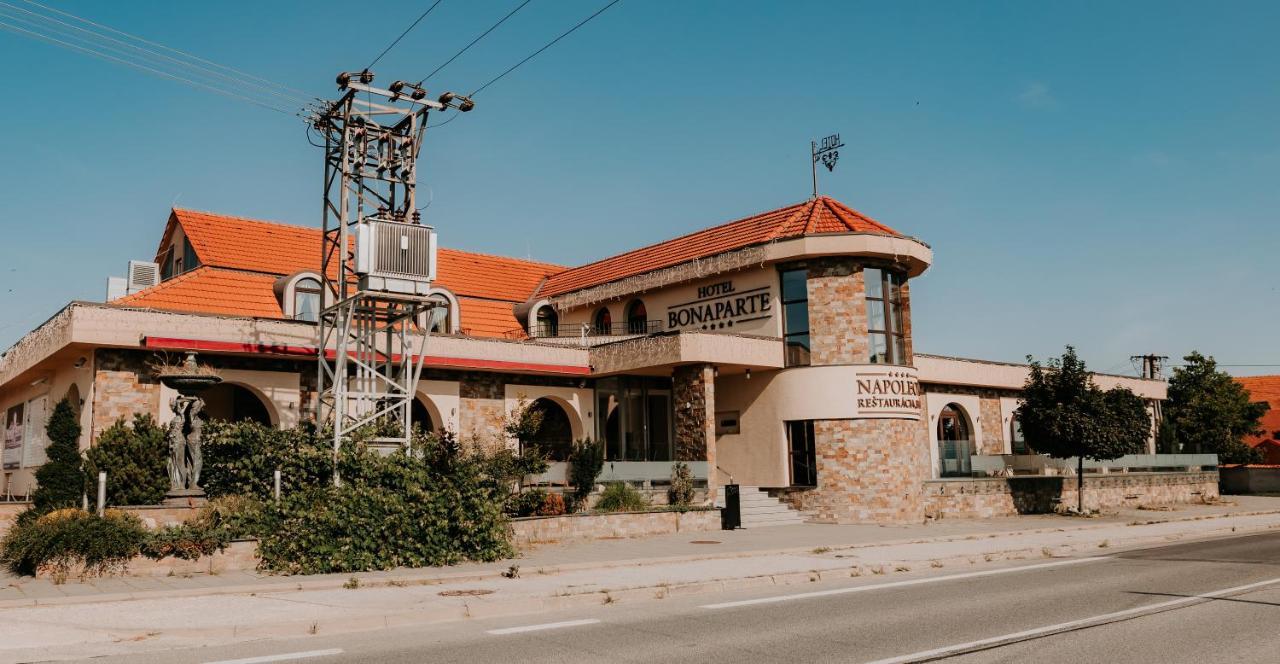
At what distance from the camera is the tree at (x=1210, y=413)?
4456 centimetres

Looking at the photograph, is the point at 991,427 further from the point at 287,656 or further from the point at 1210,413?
the point at 287,656

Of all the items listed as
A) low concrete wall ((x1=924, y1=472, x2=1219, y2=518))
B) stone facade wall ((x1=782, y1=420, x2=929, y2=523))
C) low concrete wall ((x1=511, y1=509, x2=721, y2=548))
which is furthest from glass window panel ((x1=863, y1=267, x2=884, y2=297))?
low concrete wall ((x1=511, y1=509, x2=721, y2=548))

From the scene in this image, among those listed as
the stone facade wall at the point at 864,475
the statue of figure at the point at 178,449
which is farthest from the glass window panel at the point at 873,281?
the statue of figure at the point at 178,449

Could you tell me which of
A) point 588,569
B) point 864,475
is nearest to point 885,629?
point 588,569

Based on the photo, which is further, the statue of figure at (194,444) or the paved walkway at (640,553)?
the statue of figure at (194,444)

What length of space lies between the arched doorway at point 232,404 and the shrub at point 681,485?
36.0 feet

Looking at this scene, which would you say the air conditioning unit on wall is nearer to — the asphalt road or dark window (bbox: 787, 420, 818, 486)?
the asphalt road

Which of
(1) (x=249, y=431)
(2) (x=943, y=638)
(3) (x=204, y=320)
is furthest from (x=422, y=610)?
(3) (x=204, y=320)

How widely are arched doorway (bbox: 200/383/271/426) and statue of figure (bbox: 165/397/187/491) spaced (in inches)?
297

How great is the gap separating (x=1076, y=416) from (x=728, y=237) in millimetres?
12130

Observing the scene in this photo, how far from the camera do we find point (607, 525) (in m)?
20.5

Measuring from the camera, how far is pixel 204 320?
837 inches

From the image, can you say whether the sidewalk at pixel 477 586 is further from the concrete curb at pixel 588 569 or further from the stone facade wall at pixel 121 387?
the stone facade wall at pixel 121 387

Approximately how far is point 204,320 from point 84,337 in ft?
8.13
